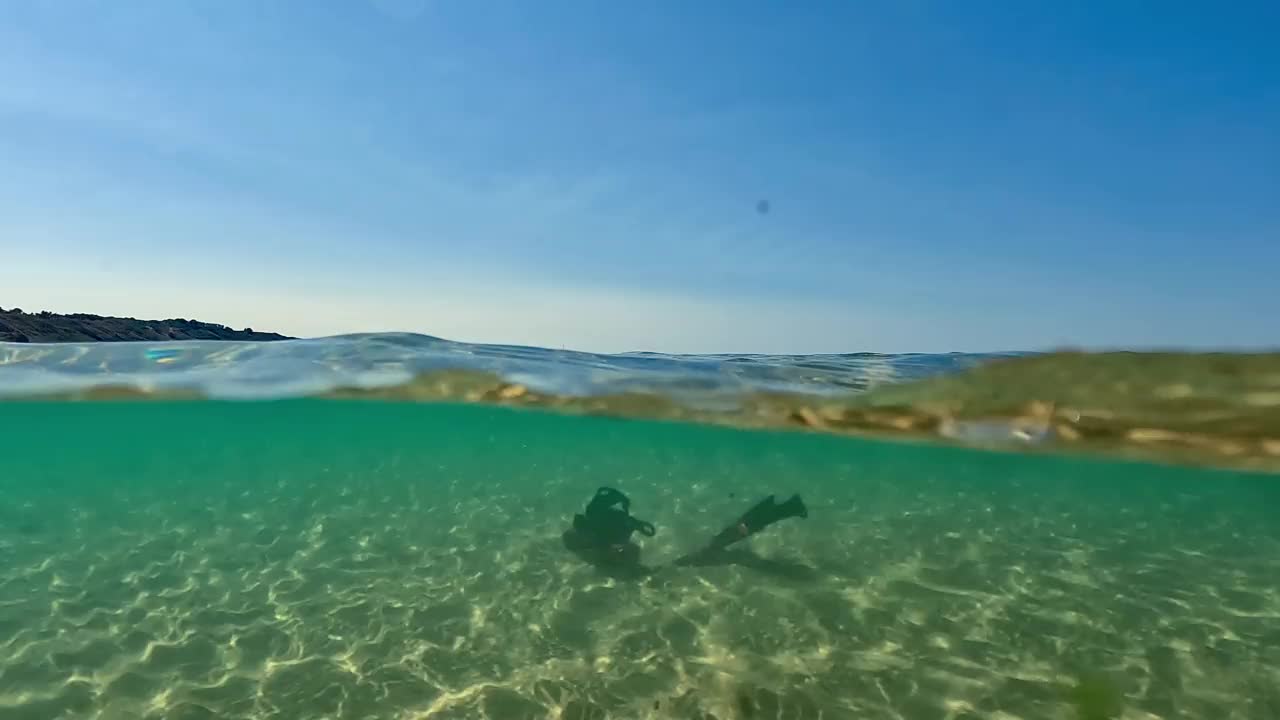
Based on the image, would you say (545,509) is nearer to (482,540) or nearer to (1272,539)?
(482,540)

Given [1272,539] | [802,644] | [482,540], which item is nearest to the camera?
[802,644]

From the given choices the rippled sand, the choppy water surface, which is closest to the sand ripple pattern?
the rippled sand

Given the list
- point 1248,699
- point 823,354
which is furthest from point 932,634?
point 823,354

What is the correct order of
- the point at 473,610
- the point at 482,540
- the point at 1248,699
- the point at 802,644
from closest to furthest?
1. the point at 1248,699
2. the point at 802,644
3. the point at 473,610
4. the point at 482,540

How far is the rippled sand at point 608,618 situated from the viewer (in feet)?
28.3

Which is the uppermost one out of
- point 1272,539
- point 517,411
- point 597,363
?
point 597,363

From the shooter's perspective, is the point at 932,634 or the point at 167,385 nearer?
the point at 932,634

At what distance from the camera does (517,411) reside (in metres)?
24.5

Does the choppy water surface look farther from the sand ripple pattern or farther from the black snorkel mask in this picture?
the black snorkel mask

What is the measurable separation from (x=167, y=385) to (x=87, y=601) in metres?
10.1

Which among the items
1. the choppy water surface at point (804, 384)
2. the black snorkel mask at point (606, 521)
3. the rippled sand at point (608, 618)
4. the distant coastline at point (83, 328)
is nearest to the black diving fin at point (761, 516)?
the rippled sand at point (608, 618)

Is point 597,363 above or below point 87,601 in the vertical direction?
above

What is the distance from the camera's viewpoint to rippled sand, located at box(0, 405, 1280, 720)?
340 inches

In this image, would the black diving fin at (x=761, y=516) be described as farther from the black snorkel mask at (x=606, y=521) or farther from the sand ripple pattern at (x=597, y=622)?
the black snorkel mask at (x=606, y=521)
